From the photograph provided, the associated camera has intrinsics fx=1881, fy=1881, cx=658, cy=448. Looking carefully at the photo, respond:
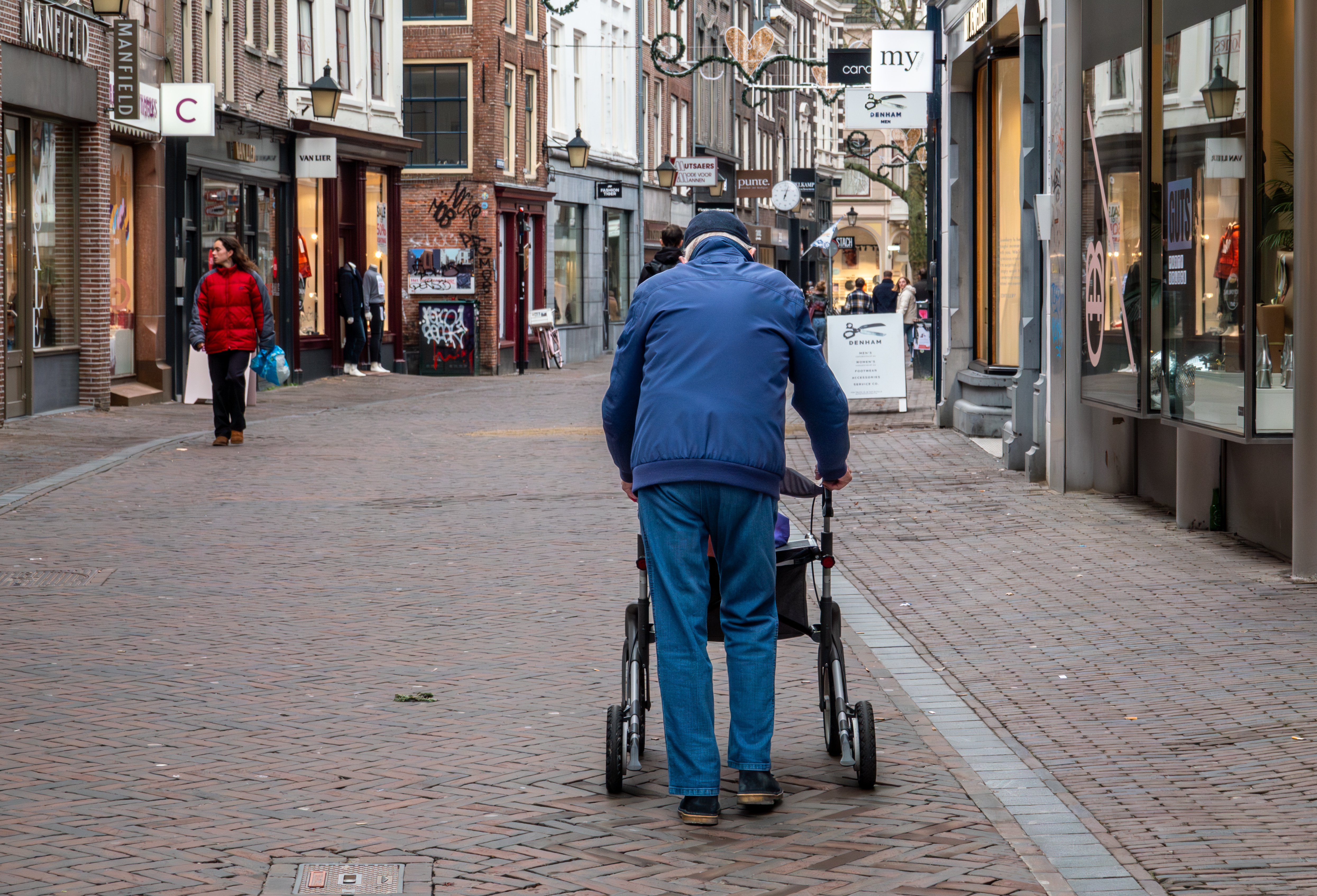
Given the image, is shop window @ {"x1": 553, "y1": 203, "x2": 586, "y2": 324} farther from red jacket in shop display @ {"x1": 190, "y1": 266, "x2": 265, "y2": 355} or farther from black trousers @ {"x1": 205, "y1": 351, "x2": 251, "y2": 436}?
black trousers @ {"x1": 205, "y1": 351, "x2": 251, "y2": 436}

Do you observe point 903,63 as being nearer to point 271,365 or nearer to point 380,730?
point 271,365

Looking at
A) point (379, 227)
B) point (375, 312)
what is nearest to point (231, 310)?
point (375, 312)

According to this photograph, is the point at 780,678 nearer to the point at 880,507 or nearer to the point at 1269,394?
the point at 1269,394

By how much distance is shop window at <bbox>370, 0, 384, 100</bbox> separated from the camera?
32938 millimetres

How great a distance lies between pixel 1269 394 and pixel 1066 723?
11.6ft

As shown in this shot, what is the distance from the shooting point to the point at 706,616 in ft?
16.5

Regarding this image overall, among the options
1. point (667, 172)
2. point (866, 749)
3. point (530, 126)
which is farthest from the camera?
point (667, 172)

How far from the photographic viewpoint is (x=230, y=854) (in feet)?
15.3

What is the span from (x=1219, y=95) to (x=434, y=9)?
28785 mm

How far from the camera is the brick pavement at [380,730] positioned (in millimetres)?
4602

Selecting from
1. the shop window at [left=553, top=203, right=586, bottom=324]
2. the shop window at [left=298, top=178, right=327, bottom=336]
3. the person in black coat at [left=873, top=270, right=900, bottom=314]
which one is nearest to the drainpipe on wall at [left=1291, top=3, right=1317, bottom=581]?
the shop window at [left=298, top=178, right=327, bottom=336]

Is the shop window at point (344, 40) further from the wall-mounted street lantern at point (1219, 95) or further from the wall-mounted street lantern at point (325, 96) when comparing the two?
the wall-mounted street lantern at point (1219, 95)

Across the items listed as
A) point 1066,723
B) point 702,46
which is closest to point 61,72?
point 1066,723

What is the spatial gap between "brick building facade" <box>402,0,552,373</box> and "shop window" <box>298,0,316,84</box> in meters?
5.92
